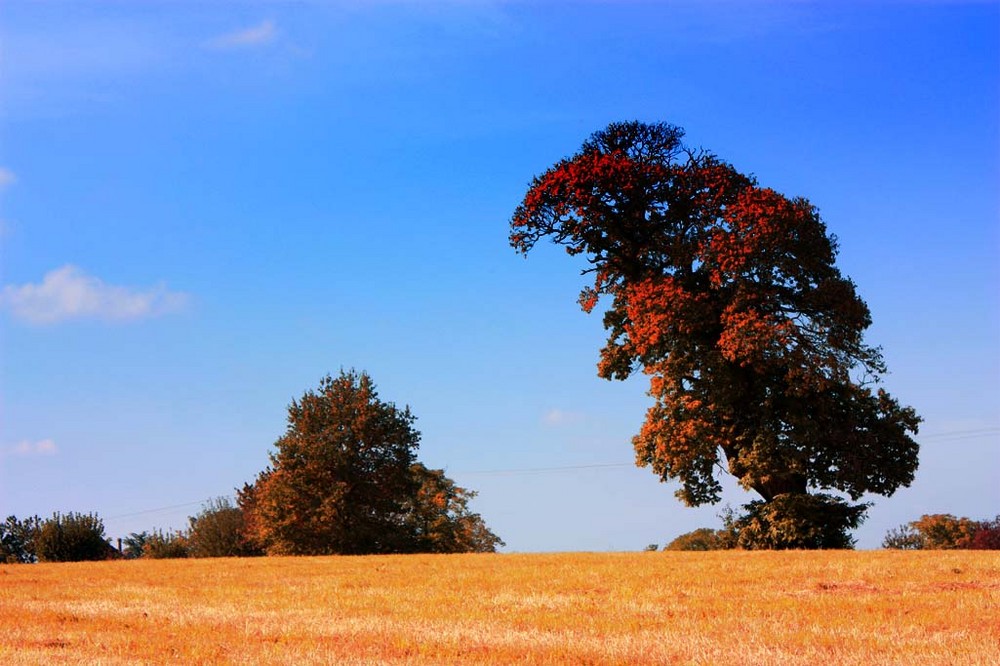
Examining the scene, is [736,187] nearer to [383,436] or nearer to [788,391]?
[788,391]

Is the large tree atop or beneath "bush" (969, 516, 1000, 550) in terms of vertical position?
atop

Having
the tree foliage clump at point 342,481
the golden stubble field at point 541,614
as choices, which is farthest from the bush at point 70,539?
Answer: the golden stubble field at point 541,614

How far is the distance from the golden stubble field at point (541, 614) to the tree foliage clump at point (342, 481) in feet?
A: 68.3

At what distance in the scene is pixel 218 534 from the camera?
2505 inches

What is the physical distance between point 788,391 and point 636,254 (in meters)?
8.24

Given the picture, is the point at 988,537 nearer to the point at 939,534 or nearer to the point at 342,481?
the point at 939,534

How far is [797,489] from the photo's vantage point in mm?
38094

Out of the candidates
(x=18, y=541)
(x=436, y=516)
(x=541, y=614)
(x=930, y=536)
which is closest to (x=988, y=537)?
(x=930, y=536)

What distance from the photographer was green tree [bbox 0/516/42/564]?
184 feet

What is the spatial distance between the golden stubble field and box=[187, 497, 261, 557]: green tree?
31925 millimetres

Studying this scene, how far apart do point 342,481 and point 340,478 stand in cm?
69

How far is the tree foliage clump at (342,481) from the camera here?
51594 mm

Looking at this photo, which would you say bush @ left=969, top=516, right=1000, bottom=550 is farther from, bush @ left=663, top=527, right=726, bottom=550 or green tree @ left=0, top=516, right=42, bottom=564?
green tree @ left=0, top=516, right=42, bottom=564

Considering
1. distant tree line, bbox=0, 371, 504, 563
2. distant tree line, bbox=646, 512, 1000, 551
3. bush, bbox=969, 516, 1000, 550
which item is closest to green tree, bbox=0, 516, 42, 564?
distant tree line, bbox=0, 371, 504, 563
